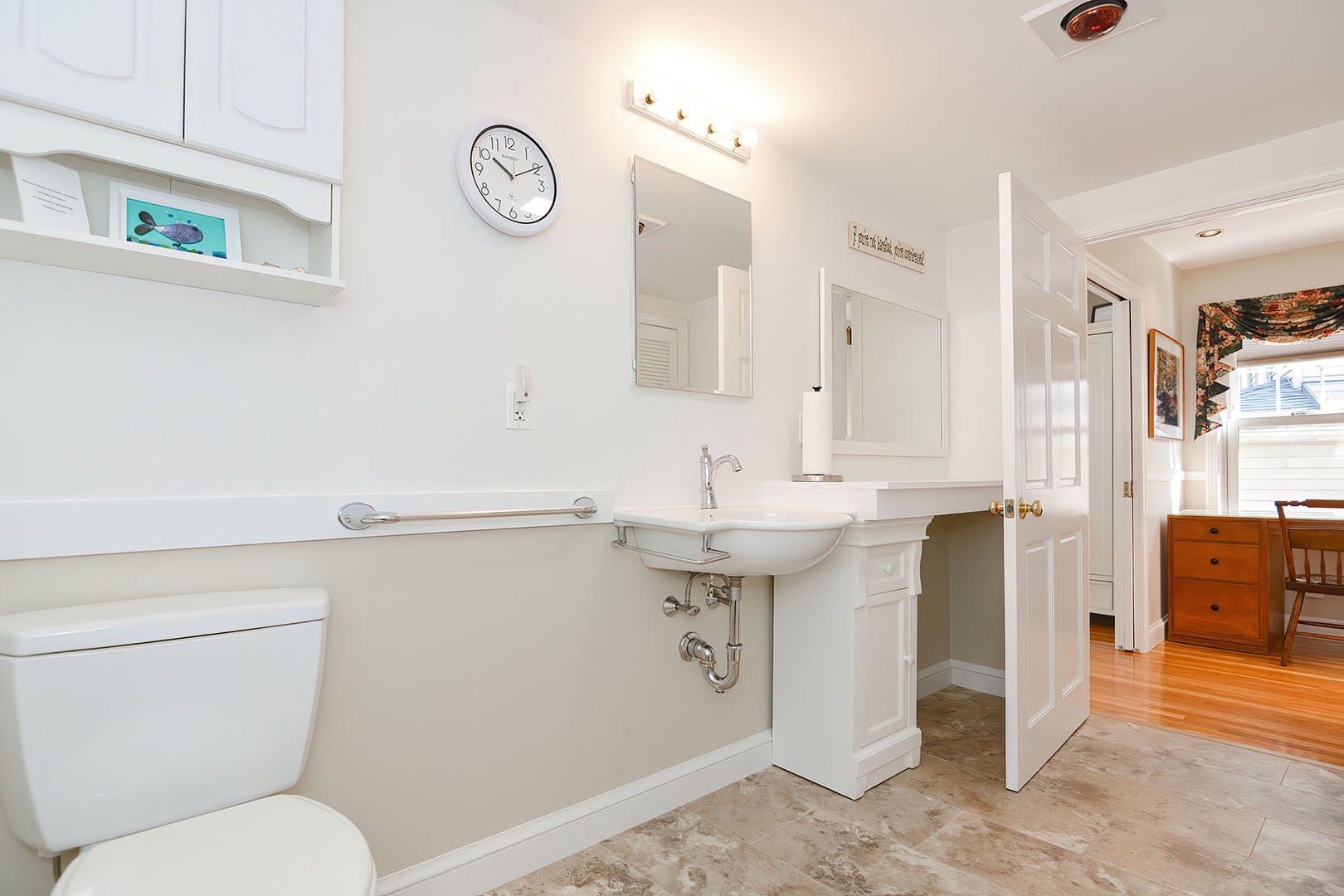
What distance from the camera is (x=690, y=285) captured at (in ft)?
7.06

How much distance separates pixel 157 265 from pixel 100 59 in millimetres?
315

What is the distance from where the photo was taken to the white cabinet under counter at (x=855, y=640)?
6.89ft

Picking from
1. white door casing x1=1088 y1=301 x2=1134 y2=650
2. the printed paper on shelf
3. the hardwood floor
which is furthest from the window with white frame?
the printed paper on shelf

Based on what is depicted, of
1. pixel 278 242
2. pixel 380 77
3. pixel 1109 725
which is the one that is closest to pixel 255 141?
pixel 278 242

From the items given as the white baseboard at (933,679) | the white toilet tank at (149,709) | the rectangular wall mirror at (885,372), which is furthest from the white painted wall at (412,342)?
the white baseboard at (933,679)

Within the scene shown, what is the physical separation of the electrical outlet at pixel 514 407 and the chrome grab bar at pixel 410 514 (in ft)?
0.70

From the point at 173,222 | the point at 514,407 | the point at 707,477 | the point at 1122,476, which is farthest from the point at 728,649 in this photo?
the point at 1122,476

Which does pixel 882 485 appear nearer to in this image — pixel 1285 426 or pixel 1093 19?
pixel 1093 19

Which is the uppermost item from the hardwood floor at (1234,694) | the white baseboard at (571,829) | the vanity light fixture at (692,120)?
the vanity light fixture at (692,120)

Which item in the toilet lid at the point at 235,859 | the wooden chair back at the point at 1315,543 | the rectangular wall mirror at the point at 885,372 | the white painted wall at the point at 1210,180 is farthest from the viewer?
the wooden chair back at the point at 1315,543

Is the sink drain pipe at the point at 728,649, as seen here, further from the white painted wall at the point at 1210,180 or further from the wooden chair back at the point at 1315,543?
the wooden chair back at the point at 1315,543

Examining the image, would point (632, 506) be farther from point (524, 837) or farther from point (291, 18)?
point (291, 18)

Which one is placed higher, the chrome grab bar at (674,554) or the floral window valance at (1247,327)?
the floral window valance at (1247,327)

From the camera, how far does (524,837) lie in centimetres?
171
